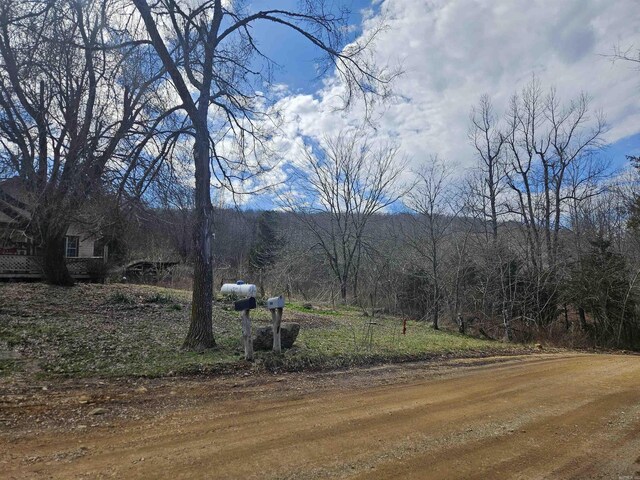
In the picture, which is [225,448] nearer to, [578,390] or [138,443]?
[138,443]

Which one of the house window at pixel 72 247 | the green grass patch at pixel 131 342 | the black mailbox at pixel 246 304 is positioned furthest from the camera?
the house window at pixel 72 247

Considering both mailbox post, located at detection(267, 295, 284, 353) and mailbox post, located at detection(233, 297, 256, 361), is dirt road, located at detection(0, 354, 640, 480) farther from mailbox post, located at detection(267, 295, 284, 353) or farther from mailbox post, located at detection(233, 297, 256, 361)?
mailbox post, located at detection(267, 295, 284, 353)

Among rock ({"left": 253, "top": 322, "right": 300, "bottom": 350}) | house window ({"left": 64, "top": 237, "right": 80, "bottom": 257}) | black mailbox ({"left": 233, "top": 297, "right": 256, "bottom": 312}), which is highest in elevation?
house window ({"left": 64, "top": 237, "right": 80, "bottom": 257})

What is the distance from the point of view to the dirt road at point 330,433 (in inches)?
140

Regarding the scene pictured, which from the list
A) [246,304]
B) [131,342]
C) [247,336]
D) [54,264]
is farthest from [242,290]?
[246,304]

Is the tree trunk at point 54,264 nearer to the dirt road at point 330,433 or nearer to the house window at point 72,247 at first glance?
the dirt road at point 330,433

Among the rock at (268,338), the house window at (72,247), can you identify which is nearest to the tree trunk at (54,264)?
the rock at (268,338)

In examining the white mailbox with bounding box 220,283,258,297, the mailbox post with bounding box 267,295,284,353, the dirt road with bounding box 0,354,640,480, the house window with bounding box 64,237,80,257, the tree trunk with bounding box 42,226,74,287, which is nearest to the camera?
the dirt road with bounding box 0,354,640,480

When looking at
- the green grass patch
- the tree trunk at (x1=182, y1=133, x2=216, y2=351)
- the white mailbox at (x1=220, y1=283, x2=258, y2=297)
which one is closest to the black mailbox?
the green grass patch

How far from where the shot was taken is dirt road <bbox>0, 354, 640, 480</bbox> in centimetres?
355

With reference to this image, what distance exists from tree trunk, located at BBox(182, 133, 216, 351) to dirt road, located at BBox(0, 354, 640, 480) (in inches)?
88.3

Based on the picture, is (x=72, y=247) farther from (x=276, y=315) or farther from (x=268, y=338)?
(x=276, y=315)

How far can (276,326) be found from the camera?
26.9ft

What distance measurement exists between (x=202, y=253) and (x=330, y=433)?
516 centimetres
